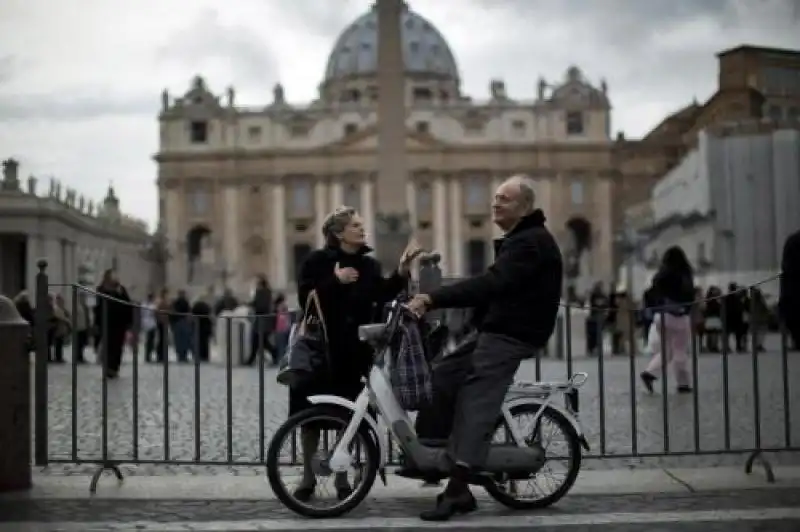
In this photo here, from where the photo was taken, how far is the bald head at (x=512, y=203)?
235 inches

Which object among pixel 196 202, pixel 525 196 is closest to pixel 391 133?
pixel 525 196

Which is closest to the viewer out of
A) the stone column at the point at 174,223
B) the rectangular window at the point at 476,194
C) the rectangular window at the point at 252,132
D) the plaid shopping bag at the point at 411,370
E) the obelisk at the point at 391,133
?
the plaid shopping bag at the point at 411,370

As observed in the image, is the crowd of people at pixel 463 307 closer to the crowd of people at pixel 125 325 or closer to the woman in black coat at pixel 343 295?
the woman in black coat at pixel 343 295

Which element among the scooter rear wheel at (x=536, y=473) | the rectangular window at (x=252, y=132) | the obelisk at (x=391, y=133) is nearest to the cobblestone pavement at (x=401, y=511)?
the scooter rear wheel at (x=536, y=473)

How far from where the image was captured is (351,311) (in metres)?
6.20

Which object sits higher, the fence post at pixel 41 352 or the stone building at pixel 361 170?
the stone building at pixel 361 170

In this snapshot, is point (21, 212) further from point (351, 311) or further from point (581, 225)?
point (581, 225)

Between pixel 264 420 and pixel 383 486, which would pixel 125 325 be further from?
pixel 383 486

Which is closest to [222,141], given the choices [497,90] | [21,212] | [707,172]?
[497,90]

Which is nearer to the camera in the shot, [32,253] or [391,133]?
[391,133]

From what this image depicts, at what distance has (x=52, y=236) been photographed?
4506 cm

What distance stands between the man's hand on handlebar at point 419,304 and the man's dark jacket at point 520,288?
0.27 feet

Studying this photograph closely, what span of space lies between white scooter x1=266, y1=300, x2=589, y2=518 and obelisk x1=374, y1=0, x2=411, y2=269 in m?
26.5

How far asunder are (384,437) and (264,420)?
4.39 meters
